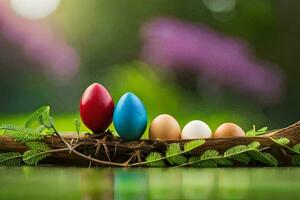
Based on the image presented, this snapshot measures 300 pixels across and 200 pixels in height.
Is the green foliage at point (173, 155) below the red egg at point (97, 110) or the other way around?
below

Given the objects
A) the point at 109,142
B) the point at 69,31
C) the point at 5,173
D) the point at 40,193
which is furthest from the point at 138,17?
the point at 40,193

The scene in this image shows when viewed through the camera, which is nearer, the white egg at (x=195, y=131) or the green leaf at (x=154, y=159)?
the green leaf at (x=154, y=159)

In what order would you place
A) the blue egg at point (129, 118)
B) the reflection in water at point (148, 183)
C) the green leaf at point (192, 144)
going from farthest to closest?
the blue egg at point (129, 118) → the green leaf at point (192, 144) → the reflection in water at point (148, 183)

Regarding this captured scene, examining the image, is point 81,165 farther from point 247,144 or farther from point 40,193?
point 40,193

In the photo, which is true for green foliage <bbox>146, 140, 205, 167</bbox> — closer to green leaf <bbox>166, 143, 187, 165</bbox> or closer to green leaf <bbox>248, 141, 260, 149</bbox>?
green leaf <bbox>166, 143, 187, 165</bbox>

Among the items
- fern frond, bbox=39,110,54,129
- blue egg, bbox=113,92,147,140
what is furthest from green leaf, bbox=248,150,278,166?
fern frond, bbox=39,110,54,129

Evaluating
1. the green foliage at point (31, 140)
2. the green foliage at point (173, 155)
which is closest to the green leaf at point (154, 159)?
the green foliage at point (173, 155)

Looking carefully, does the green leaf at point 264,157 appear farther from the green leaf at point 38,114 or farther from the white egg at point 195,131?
the green leaf at point 38,114
